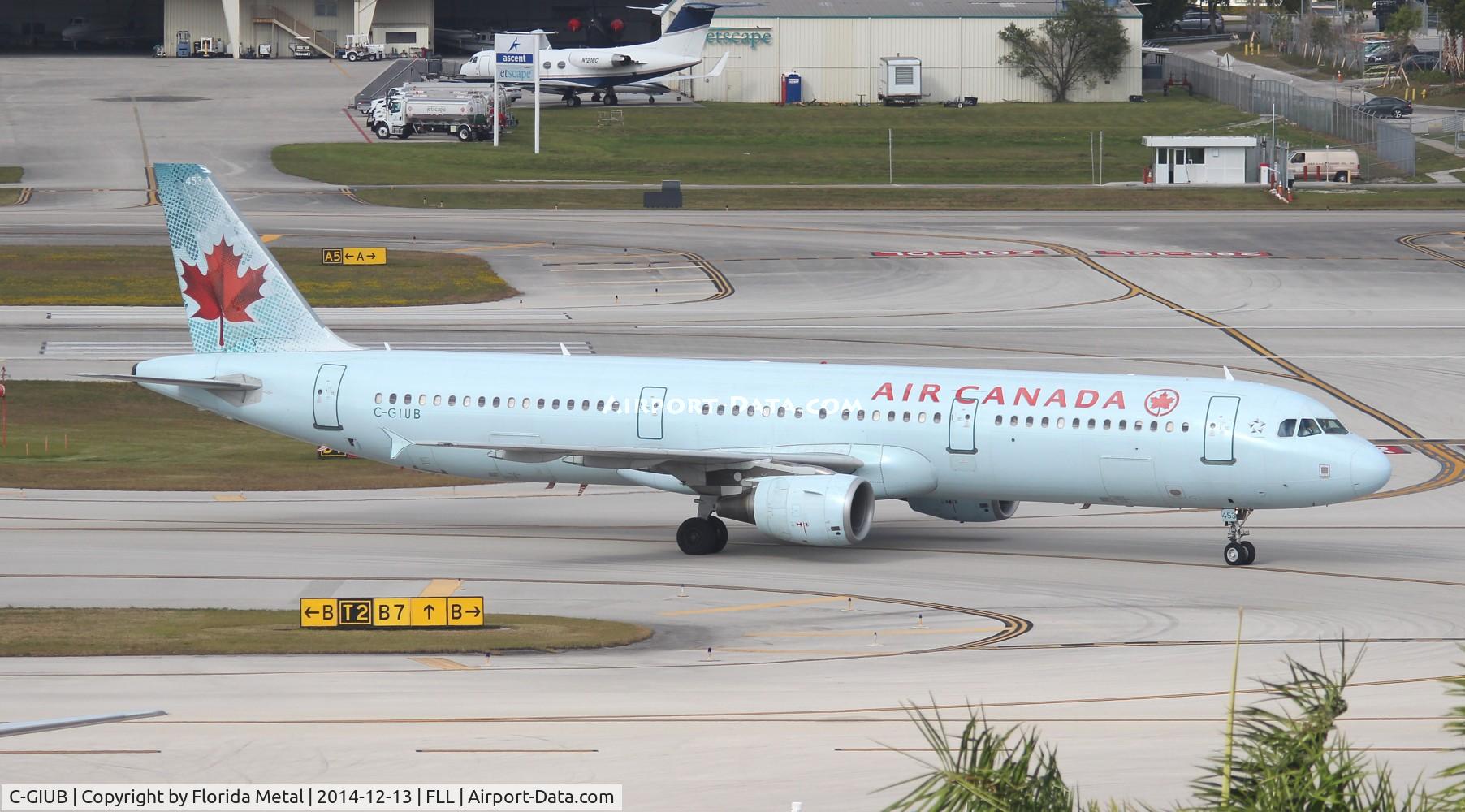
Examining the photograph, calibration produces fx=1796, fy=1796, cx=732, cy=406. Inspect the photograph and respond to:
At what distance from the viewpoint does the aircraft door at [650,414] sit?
134 ft

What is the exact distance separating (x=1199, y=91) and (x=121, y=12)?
104 m

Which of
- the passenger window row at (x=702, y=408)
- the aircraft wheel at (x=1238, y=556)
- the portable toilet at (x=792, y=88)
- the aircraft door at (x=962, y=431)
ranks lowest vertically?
the aircraft wheel at (x=1238, y=556)

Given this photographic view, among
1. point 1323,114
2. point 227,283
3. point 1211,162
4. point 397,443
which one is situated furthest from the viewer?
point 1323,114

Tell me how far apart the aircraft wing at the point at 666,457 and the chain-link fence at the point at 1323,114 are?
89.0 meters

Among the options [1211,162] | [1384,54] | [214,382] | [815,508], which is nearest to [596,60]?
[1211,162]

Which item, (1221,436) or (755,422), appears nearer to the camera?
(1221,436)

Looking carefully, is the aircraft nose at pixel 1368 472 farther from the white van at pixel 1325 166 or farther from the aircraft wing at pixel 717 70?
the aircraft wing at pixel 717 70

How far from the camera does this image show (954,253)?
8825 centimetres

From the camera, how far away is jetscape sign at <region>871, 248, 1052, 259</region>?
87.8 m

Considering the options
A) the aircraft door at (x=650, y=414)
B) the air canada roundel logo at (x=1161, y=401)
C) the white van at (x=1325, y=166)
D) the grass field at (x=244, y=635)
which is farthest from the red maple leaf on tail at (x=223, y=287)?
the white van at (x=1325, y=166)

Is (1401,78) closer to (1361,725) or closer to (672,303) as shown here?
(672,303)

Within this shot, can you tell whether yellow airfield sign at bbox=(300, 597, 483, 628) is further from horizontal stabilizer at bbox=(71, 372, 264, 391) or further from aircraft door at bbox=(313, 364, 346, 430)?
horizontal stabilizer at bbox=(71, 372, 264, 391)

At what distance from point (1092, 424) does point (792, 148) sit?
9037cm

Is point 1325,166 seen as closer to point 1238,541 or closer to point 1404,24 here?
point 1404,24
